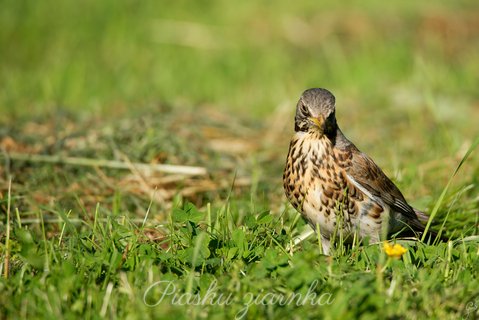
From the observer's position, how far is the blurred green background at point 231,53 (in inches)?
404

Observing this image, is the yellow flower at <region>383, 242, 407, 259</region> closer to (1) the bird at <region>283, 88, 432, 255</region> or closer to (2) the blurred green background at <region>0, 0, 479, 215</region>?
(1) the bird at <region>283, 88, 432, 255</region>

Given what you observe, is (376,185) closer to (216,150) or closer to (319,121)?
(319,121)

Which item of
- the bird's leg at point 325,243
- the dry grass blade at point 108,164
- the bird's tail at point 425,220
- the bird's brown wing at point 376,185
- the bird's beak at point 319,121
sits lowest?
the dry grass blade at point 108,164

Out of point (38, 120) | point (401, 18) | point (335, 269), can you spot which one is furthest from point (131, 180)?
point (401, 18)

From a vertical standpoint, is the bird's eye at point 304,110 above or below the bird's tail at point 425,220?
above

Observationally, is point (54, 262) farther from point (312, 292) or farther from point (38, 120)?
point (38, 120)

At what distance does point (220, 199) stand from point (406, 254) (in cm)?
231

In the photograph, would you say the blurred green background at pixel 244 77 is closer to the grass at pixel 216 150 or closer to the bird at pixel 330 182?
the grass at pixel 216 150

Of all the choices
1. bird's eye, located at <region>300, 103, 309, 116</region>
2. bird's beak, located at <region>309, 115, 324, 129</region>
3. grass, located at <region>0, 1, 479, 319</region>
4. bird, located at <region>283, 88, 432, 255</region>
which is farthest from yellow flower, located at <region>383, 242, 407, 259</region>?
bird's eye, located at <region>300, 103, 309, 116</region>

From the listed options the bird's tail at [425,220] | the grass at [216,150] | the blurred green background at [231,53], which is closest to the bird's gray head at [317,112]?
the grass at [216,150]

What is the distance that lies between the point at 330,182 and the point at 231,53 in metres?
7.37

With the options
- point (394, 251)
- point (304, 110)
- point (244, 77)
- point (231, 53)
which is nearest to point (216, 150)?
point (304, 110)

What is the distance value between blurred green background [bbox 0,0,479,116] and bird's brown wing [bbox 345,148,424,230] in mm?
3782

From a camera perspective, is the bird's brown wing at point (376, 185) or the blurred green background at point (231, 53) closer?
the bird's brown wing at point (376, 185)
